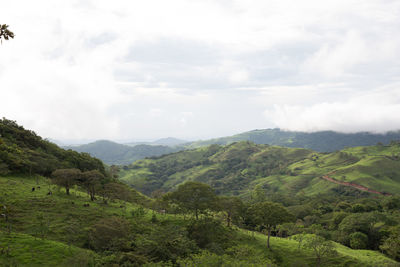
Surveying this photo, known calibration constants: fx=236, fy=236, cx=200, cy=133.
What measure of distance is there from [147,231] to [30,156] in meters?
64.8

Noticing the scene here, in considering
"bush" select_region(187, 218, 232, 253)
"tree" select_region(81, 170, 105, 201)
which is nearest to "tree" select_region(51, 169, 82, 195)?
"tree" select_region(81, 170, 105, 201)

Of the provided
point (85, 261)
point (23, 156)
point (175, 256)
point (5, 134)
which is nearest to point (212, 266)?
point (175, 256)

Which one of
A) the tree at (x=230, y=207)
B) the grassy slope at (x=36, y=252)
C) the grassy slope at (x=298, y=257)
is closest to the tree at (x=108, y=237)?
the grassy slope at (x=36, y=252)

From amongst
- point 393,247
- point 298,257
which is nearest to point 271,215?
point 298,257

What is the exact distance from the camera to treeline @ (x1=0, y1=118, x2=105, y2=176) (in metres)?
82.6

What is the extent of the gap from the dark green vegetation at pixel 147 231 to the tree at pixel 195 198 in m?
0.29

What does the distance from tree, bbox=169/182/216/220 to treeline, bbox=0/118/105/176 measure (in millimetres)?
53889

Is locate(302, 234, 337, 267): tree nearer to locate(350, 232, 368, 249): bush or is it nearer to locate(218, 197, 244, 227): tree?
locate(218, 197, 244, 227): tree

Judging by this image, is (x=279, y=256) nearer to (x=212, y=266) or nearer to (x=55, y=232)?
(x=212, y=266)

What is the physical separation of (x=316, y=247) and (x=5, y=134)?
12949 centimetres

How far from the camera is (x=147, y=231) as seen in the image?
58.4 m

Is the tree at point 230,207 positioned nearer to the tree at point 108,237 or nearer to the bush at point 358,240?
the tree at point 108,237

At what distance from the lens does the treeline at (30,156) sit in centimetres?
8255

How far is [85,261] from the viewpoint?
38.1m
